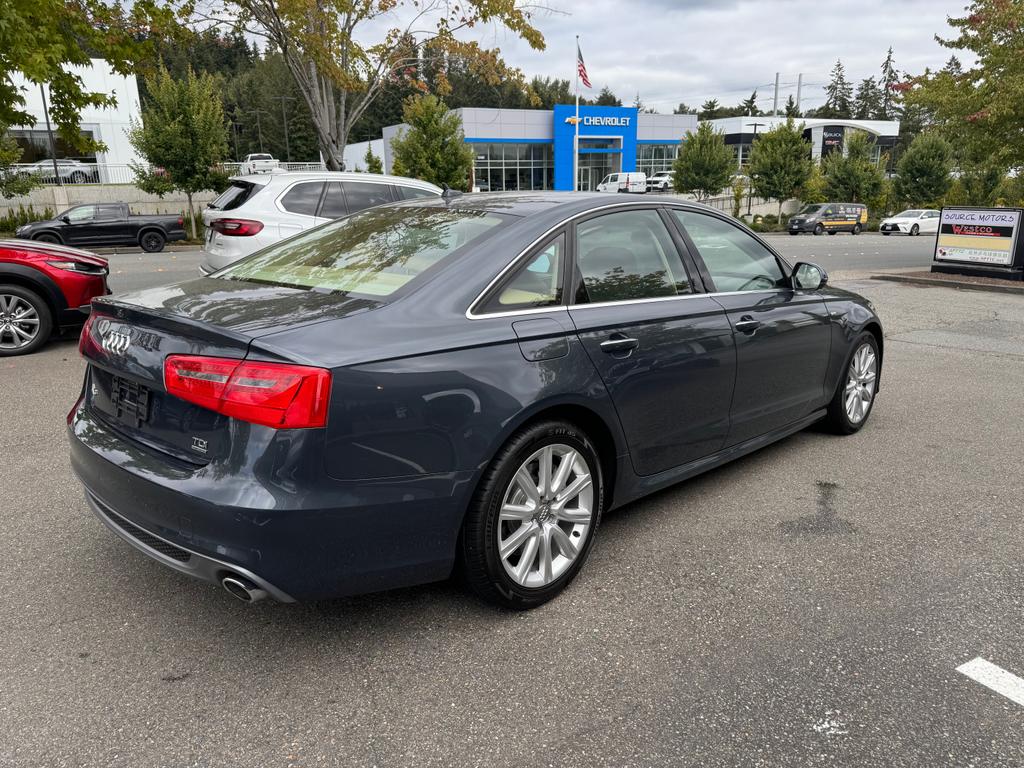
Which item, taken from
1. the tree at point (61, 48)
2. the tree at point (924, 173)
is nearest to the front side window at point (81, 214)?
the tree at point (61, 48)

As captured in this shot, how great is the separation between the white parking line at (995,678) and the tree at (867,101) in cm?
14453

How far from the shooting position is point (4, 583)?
321 centimetres

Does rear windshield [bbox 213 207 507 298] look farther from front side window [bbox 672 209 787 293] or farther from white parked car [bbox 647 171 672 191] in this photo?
white parked car [bbox 647 171 672 191]

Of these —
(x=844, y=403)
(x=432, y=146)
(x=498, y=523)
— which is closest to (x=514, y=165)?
(x=432, y=146)

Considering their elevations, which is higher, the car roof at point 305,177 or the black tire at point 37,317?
the car roof at point 305,177

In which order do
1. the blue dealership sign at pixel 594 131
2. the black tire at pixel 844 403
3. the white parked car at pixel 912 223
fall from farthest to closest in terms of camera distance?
the blue dealership sign at pixel 594 131 → the white parked car at pixel 912 223 → the black tire at pixel 844 403

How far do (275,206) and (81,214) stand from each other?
1614cm

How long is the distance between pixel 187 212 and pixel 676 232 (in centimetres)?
2951

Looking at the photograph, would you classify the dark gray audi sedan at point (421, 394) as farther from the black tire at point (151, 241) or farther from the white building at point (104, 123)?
the white building at point (104, 123)

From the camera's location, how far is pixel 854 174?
46.8 meters

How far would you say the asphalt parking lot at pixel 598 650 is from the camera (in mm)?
2328

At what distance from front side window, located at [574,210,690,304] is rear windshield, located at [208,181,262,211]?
22.0 feet

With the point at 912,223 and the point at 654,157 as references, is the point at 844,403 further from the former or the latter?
the point at 654,157

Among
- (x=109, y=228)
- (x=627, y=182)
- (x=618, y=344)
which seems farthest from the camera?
(x=627, y=182)
